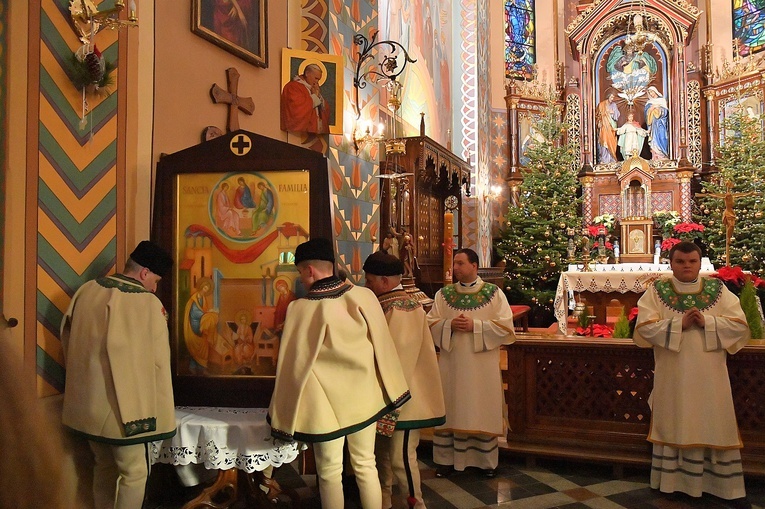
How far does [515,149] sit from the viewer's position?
17.7m

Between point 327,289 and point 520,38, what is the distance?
55.1ft

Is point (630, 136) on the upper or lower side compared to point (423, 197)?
upper

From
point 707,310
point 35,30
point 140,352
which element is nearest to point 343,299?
point 140,352

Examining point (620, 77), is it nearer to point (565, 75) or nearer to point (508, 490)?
point (565, 75)

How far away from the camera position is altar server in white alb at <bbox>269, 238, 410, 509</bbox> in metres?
3.48

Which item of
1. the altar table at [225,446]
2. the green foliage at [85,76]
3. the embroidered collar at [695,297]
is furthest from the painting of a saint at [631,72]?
the altar table at [225,446]

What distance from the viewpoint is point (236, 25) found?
554 centimetres

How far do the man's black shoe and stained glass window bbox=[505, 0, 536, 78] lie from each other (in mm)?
14698

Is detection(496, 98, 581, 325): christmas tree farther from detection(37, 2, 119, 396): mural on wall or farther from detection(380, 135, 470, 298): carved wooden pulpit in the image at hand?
detection(37, 2, 119, 396): mural on wall

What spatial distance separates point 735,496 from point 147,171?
15.5 feet

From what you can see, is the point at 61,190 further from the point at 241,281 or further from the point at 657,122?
the point at 657,122

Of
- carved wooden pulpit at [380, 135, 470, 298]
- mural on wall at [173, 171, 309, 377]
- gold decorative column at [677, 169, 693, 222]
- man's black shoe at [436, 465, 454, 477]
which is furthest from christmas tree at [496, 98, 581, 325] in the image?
mural on wall at [173, 171, 309, 377]

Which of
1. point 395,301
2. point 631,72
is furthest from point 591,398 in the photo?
point 631,72

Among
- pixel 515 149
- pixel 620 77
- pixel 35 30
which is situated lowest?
pixel 35 30
